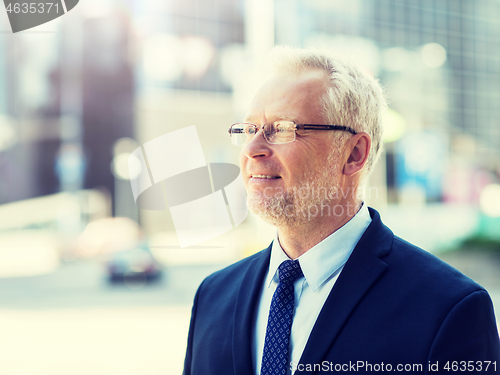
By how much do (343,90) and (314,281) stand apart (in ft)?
2.13

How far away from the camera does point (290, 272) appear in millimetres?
1494

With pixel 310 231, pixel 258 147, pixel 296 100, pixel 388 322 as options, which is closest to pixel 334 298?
pixel 388 322

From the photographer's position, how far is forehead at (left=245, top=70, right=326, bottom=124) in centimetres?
151

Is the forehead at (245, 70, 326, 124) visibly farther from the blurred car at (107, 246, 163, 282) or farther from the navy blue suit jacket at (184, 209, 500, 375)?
the blurred car at (107, 246, 163, 282)

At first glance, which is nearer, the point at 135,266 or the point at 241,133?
the point at 241,133

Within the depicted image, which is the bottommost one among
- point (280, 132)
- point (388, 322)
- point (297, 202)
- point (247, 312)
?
point (247, 312)

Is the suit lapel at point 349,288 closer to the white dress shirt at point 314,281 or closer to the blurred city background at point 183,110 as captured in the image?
the white dress shirt at point 314,281

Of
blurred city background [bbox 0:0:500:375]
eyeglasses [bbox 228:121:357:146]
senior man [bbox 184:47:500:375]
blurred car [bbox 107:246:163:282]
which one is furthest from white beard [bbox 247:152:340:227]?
blurred city background [bbox 0:0:500:375]

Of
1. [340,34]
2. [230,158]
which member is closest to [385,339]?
[230,158]

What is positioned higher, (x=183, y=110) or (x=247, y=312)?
(x=247, y=312)

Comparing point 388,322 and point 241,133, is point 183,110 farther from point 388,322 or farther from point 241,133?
point 388,322

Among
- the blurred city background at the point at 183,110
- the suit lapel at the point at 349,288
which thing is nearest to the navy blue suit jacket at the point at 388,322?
the suit lapel at the point at 349,288

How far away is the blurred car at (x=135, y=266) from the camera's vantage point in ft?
44.3
